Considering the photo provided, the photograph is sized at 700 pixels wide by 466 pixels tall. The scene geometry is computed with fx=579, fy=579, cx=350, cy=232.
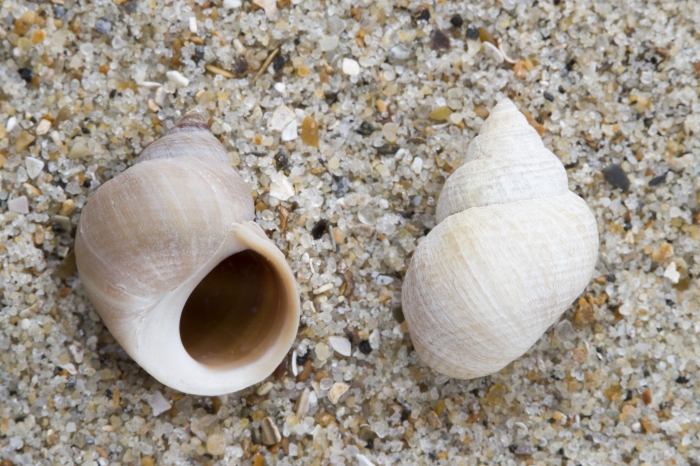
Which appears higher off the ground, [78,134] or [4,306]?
[78,134]

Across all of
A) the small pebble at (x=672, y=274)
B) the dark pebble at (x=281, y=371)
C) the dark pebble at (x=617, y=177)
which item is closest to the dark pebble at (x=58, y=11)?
the dark pebble at (x=281, y=371)

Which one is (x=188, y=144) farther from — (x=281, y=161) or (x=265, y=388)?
(x=265, y=388)

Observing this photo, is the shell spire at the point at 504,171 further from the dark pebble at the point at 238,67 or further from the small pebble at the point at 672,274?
the dark pebble at the point at 238,67

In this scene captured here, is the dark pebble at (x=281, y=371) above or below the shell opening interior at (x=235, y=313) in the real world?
below

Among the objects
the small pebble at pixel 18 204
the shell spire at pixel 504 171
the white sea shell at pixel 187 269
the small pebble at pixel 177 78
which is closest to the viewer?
the white sea shell at pixel 187 269

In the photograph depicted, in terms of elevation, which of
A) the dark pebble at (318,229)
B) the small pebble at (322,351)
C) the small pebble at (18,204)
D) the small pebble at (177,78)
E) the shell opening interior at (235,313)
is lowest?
the small pebble at (322,351)

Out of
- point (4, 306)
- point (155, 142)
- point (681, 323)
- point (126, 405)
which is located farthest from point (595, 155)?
point (4, 306)

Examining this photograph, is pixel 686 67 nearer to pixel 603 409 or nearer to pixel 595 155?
pixel 595 155

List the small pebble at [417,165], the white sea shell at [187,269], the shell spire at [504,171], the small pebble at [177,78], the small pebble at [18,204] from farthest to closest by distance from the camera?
1. the small pebble at [417,165]
2. the small pebble at [177,78]
3. the small pebble at [18,204]
4. the shell spire at [504,171]
5. the white sea shell at [187,269]
